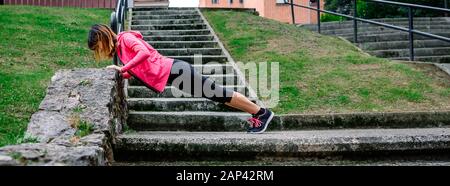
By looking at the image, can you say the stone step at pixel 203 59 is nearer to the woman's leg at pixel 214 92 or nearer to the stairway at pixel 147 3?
the woman's leg at pixel 214 92

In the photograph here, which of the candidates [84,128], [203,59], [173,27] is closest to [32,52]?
[203,59]

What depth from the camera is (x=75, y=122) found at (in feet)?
11.4

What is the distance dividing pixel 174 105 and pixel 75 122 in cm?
188

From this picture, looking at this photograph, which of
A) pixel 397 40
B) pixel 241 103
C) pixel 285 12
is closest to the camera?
pixel 241 103

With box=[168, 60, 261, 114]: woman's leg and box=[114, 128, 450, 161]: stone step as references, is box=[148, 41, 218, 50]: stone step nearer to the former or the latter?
box=[168, 60, 261, 114]: woman's leg

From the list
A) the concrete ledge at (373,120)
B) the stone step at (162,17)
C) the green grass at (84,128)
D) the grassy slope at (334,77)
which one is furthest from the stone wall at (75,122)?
the stone step at (162,17)

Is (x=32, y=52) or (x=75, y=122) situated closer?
(x=75, y=122)

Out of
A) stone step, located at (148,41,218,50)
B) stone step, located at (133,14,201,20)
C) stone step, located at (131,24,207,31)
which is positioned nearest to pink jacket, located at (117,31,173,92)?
stone step, located at (148,41,218,50)

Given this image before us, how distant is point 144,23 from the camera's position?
9.94 metres

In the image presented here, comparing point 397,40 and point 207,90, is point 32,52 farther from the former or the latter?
point 397,40

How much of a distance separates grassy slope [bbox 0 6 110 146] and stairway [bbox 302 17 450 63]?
5243 millimetres
